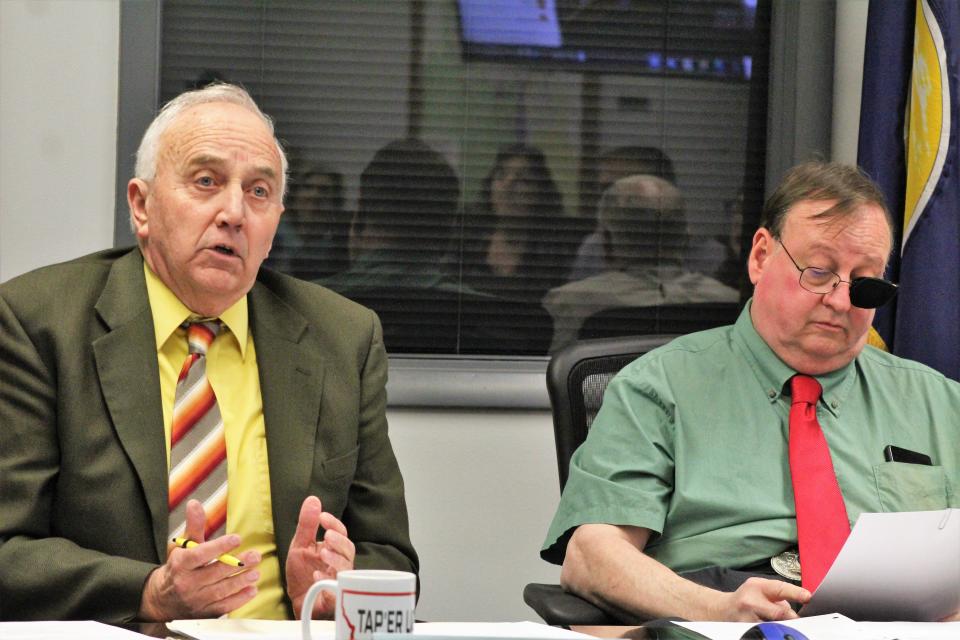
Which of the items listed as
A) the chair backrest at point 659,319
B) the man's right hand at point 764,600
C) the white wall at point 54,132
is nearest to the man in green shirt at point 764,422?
the man's right hand at point 764,600

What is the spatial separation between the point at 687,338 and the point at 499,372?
942mm

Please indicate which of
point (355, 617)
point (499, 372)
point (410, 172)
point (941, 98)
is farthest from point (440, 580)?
point (355, 617)

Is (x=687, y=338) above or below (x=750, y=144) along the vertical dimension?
below

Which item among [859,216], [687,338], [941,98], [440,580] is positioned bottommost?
[440,580]

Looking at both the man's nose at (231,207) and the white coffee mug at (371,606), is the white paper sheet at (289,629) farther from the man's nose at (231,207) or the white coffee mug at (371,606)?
the man's nose at (231,207)

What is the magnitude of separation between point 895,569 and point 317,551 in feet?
2.53

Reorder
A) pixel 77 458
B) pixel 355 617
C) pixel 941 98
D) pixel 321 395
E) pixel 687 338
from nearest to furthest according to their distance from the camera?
1. pixel 355 617
2. pixel 77 458
3. pixel 321 395
4. pixel 687 338
5. pixel 941 98

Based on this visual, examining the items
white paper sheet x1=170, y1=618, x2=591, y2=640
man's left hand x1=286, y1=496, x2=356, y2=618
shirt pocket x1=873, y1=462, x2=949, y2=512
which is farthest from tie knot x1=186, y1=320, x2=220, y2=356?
shirt pocket x1=873, y1=462, x2=949, y2=512

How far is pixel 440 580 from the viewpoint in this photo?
9.78 ft

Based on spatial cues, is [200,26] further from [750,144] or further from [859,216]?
[859,216]

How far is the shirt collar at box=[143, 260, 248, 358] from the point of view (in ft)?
6.17

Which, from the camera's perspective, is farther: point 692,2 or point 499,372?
point 692,2

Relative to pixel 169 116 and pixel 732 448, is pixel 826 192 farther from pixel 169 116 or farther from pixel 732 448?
pixel 169 116

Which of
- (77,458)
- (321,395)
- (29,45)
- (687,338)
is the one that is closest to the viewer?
(77,458)
